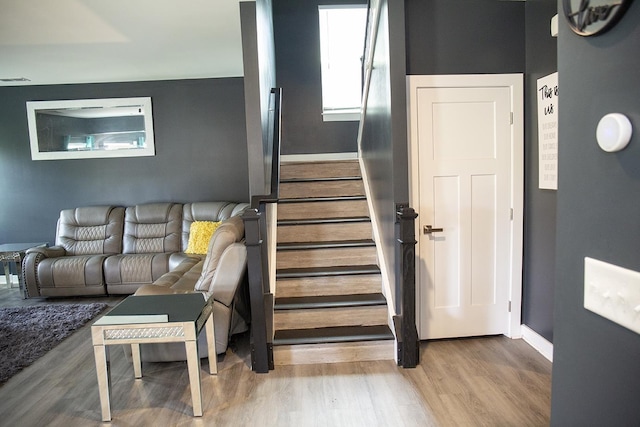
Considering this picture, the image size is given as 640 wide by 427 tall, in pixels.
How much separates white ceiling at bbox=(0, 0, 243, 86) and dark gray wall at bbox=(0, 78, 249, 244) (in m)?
0.20

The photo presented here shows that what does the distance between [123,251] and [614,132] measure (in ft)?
17.0

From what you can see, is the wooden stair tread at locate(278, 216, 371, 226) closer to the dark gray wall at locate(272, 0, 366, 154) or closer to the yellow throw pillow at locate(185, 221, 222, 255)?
the yellow throw pillow at locate(185, 221, 222, 255)

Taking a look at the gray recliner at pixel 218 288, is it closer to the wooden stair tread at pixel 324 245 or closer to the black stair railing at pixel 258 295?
the black stair railing at pixel 258 295

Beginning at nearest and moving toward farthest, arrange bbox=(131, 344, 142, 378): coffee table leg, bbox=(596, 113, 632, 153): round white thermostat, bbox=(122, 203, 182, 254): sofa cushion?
bbox=(596, 113, 632, 153): round white thermostat, bbox=(131, 344, 142, 378): coffee table leg, bbox=(122, 203, 182, 254): sofa cushion

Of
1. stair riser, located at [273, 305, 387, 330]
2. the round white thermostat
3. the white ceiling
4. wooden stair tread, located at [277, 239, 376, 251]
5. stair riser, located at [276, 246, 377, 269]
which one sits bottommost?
stair riser, located at [273, 305, 387, 330]

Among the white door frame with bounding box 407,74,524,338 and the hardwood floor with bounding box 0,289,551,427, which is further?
the white door frame with bounding box 407,74,524,338

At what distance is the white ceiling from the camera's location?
294 centimetres

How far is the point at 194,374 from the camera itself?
84.1 inches

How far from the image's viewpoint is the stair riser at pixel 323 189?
3934 mm

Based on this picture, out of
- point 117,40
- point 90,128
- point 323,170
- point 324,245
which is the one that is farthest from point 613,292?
point 90,128

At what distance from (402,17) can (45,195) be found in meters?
5.21

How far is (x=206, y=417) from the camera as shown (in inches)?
85.7

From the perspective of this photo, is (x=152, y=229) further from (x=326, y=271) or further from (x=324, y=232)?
(x=326, y=271)

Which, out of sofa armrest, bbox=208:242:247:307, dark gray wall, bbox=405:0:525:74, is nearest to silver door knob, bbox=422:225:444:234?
dark gray wall, bbox=405:0:525:74
